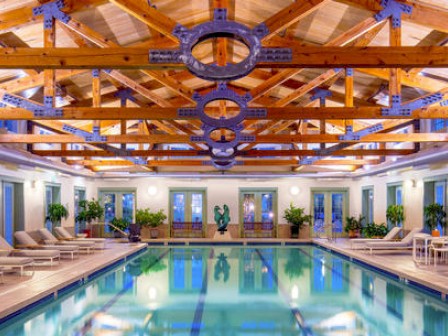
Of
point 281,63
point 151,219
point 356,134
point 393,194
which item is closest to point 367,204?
point 393,194

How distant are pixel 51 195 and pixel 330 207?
1197 centimetres

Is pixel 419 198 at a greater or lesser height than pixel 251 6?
lesser

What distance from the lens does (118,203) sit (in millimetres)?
23344

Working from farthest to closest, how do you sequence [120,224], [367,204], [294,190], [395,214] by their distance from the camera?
[294,190]
[367,204]
[120,224]
[395,214]

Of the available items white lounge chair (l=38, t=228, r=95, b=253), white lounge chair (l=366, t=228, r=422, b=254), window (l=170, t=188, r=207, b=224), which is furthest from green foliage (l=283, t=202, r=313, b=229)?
white lounge chair (l=38, t=228, r=95, b=253)

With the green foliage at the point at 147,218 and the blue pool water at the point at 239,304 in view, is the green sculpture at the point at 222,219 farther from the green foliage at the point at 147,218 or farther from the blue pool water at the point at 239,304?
the blue pool water at the point at 239,304

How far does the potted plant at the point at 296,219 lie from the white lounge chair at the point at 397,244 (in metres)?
7.18

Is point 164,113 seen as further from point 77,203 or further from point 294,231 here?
point 294,231

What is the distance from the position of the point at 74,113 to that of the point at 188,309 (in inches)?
158

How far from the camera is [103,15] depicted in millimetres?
9961

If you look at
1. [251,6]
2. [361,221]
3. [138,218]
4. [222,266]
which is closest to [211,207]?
[138,218]

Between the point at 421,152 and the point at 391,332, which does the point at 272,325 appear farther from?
the point at 421,152

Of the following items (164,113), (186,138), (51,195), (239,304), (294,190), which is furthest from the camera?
(294,190)

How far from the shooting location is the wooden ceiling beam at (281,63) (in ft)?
20.0
